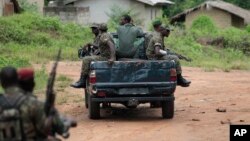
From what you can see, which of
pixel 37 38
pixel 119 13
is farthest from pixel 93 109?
pixel 119 13

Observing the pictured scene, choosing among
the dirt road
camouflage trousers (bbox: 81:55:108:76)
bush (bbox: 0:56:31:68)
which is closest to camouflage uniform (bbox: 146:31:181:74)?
camouflage trousers (bbox: 81:55:108:76)

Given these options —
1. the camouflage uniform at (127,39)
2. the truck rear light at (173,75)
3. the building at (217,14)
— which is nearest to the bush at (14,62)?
the camouflage uniform at (127,39)

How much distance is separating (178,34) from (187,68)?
1141 centimetres

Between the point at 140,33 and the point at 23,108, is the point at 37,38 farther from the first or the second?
the point at 23,108

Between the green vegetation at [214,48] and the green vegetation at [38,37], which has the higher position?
the green vegetation at [38,37]

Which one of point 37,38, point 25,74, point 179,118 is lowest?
point 179,118

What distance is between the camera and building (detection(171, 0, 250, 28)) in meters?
53.2

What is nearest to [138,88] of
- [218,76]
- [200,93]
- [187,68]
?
[200,93]

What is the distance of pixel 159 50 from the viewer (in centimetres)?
1427

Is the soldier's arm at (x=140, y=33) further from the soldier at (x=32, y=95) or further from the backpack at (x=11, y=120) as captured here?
the backpack at (x=11, y=120)

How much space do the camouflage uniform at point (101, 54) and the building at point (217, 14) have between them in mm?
39469

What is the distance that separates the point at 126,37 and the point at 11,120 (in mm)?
8348

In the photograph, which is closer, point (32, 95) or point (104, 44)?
point (32, 95)

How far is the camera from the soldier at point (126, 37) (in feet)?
48.0
